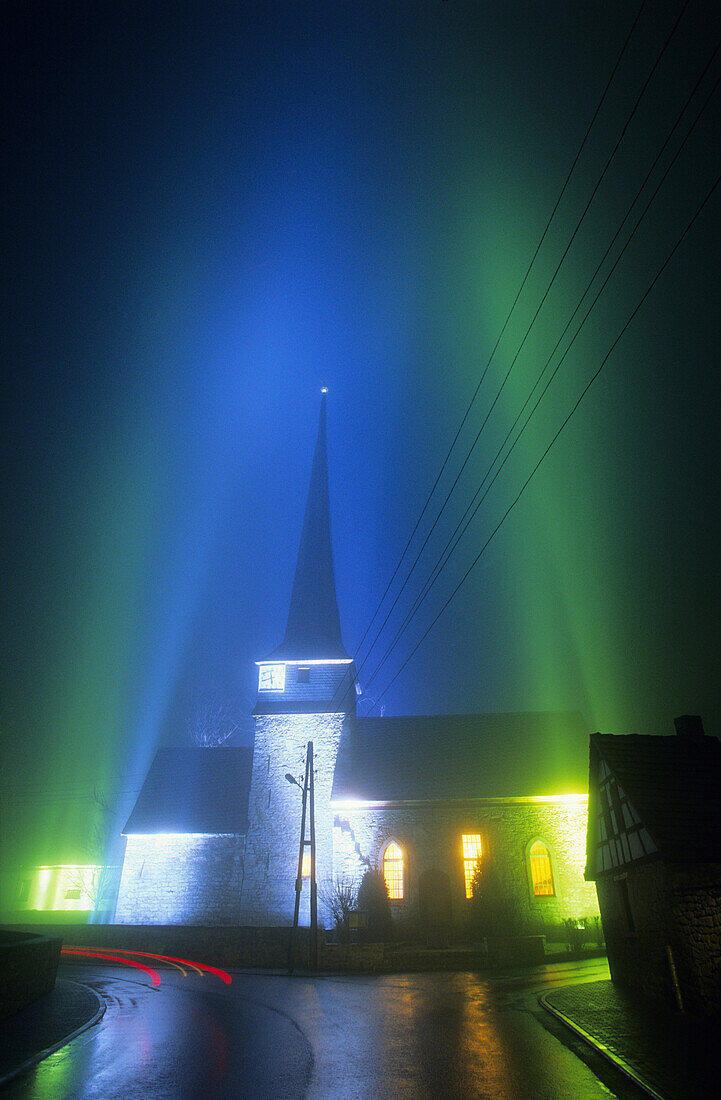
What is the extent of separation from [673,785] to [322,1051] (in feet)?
29.9

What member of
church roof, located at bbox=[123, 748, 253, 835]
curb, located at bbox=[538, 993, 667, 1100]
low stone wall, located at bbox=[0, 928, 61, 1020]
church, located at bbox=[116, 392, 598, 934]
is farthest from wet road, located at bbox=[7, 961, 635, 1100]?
church roof, located at bbox=[123, 748, 253, 835]

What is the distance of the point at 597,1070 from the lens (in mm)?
7449

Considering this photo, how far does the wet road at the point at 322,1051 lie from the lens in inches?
264

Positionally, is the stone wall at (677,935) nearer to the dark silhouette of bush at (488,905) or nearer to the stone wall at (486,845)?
the dark silhouette of bush at (488,905)

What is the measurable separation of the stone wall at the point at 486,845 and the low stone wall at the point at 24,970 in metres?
15.1

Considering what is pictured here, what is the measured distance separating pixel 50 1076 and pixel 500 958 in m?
15.1

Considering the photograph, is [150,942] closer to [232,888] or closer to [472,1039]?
[232,888]

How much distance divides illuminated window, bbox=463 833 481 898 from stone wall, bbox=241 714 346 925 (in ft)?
20.2

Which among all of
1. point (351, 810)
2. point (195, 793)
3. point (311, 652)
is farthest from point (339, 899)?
point (311, 652)

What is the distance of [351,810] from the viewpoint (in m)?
27.6

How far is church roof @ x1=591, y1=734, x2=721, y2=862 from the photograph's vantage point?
11.6 metres

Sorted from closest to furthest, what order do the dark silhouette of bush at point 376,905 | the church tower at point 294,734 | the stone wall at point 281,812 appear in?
1. the dark silhouette of bush at point 376,905
2. the stone wall at point 281,812
3. the church tower at point 294,734

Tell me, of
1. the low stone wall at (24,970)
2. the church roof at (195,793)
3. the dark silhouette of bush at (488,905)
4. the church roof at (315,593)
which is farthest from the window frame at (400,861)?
the low stone wall at (24,970)

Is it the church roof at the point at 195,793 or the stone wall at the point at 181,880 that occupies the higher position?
the church roof at the point at 195,793
